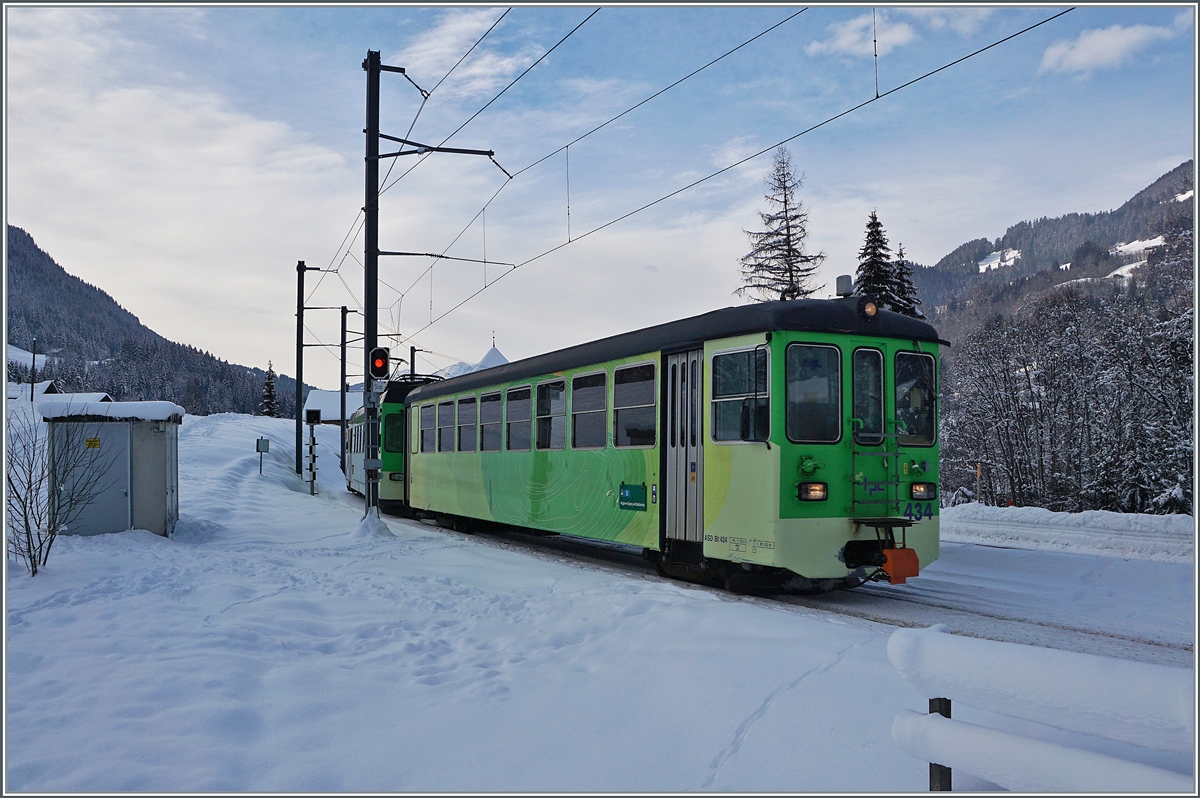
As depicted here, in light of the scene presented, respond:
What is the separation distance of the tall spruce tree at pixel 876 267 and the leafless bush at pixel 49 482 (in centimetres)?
2340

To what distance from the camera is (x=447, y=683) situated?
526 centimetres

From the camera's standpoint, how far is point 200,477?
89.8ft

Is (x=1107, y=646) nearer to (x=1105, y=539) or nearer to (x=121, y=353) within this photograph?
(x=1105, y=539)

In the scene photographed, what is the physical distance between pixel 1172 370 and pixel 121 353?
152778mm

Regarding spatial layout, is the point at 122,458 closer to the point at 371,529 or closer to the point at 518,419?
the point at 371,529

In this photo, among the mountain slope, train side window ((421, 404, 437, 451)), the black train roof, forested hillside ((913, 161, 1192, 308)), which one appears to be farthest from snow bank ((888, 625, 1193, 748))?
the mountain slope

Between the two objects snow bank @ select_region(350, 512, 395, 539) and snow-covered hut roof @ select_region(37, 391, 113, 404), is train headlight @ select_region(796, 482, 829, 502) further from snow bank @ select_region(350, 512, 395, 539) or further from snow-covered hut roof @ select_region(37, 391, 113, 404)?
snow-covered hut roof @ select_region(37, 391, 113, 404)

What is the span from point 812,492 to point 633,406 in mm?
2792

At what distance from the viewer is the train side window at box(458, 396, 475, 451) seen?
15797 mm

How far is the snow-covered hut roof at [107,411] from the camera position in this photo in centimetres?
1130

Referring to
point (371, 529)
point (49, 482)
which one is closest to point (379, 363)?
point (371, 529)

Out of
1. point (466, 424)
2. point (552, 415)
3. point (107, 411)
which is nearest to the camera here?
point (107, 411)

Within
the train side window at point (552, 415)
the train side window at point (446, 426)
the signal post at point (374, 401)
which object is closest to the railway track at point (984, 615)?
the train side window at point (552, 415)

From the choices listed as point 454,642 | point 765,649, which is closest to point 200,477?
point 454,642
